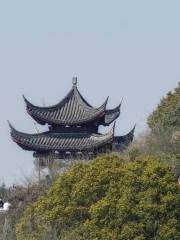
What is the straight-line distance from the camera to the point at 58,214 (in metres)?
29.2

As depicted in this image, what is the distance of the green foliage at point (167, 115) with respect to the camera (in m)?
45.0

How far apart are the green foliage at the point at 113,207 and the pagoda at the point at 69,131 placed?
14.4 meters

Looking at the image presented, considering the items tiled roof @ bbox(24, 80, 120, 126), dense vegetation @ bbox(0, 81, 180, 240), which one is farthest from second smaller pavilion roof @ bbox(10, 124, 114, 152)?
dense vegetation @ bbox(0, 81, 180, 240)

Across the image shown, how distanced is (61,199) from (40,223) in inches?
63.9

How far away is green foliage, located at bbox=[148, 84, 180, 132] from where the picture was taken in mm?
45031

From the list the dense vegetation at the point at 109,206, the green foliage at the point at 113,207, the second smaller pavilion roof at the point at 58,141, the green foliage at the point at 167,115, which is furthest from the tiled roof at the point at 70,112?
the green foliage at the point at 113,207

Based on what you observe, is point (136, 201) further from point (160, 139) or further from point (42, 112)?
point (42, 112)

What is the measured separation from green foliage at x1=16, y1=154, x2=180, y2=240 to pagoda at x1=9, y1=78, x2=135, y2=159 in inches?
566

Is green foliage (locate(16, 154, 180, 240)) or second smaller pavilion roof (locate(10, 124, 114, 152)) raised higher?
second smaller pavilion roof (locate(10, 124, 114, 152))

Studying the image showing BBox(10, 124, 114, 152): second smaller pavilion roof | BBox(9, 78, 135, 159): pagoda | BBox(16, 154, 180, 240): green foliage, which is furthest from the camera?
BBox(9, 78, 135, 159): pagoda

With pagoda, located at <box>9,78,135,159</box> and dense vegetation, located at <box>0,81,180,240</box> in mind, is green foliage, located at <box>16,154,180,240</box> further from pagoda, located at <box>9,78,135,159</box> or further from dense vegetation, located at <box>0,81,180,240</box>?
pagoda, located at <box>9,78,135,159</box>

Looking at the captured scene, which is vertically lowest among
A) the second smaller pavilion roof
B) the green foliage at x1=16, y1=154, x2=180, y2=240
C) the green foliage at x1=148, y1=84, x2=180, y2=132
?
the green foliage at x1=16, y1=154, x2=180, y2=240

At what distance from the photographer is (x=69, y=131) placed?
4597cm

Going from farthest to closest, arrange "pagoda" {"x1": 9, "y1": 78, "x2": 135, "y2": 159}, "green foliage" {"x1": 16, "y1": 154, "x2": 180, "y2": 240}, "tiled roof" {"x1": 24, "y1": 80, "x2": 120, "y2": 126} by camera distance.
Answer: "tiled roof" {"x1": 24, "y1": 80, "x2": 120, "y2": 126} → "pagoda" {"x1": 9, "y1": 78, "x2": 135, "y2": 159} → "green foliage" {"x1": 16, "y1": 154, "x2": 180, "y2": 240}
